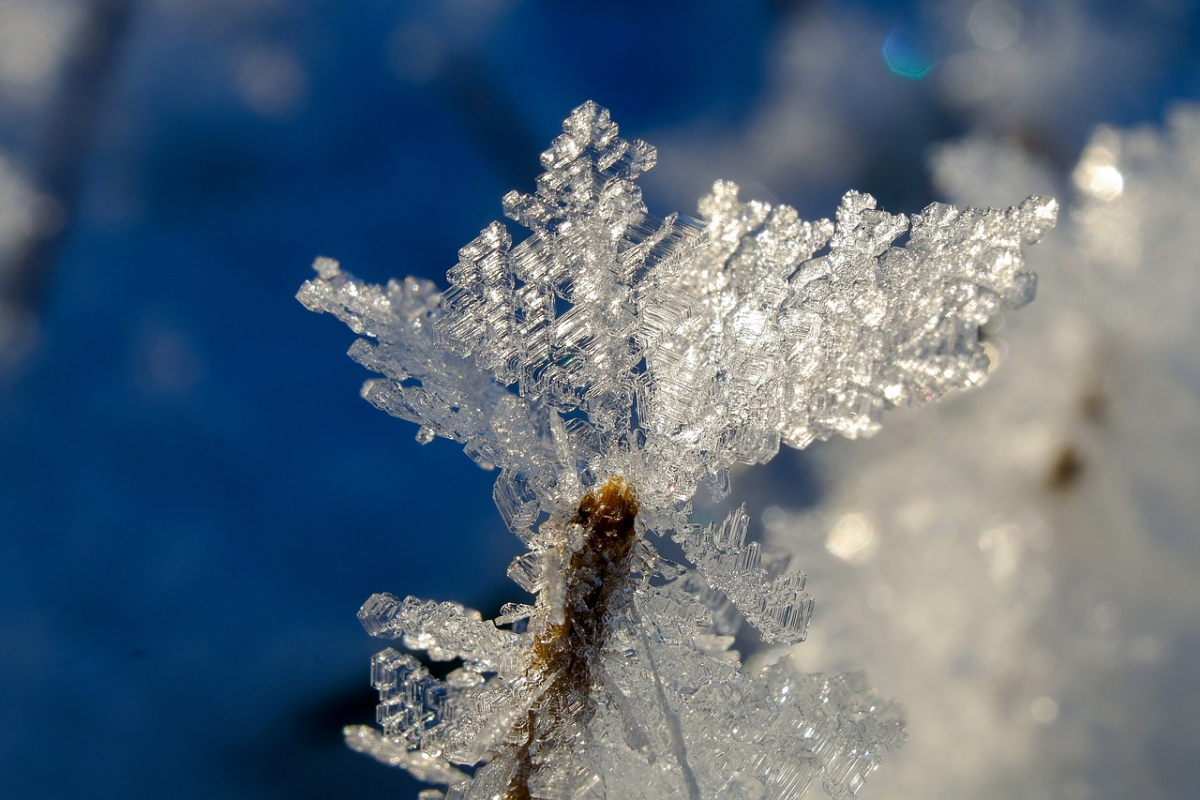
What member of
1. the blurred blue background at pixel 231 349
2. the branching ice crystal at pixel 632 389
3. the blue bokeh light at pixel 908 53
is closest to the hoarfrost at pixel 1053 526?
the blue bokeh light at pixel 908 53

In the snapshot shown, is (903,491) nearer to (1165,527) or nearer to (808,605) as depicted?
(1165,527)

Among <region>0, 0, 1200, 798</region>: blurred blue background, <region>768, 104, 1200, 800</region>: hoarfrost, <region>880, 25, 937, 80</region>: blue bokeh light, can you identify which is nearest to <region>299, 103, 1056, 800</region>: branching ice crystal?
<region>0, 0, 1200, 798</region>: blurred blue background

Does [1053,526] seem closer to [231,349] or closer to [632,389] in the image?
[632,389]

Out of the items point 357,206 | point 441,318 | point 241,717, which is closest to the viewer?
point 441,318

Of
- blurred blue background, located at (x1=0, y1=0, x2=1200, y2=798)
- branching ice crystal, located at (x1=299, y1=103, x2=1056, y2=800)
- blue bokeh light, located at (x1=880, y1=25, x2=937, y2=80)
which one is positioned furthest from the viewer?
blue bokeh light, located at (x1=880, y1=25, x2=937, y2=80)

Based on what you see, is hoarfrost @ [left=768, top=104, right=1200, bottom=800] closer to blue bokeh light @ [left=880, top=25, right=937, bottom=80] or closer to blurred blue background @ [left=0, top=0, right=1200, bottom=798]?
blue bokeh light @ [left=880, top=25, right=937, bottom=80]

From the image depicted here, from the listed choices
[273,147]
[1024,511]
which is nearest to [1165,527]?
[1024,511]
